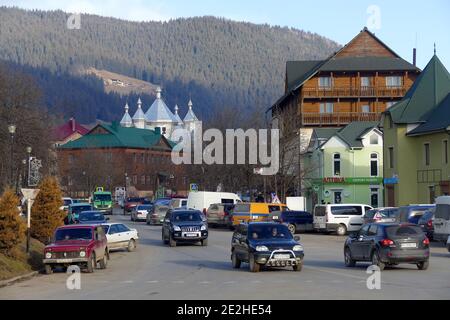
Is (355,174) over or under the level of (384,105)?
under

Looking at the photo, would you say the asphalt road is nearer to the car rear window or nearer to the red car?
the red car

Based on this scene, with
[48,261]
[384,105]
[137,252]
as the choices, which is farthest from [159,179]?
[48,261]

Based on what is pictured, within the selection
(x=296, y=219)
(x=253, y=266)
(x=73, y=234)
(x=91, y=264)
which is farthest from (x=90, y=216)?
(x=253, y=266)

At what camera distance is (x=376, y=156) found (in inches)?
2916

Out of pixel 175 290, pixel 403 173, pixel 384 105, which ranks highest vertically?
pixel 384 105

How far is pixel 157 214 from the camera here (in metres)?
64.8

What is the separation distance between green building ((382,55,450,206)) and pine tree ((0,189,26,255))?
35146mm

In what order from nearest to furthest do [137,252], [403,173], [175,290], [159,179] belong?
[175,290] → [137,252] → [403,173] → [159,179]

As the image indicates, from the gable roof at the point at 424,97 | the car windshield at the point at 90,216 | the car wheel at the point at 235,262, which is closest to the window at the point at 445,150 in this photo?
the gable roof at the point at 424,97

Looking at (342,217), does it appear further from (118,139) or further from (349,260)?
(118,139)
